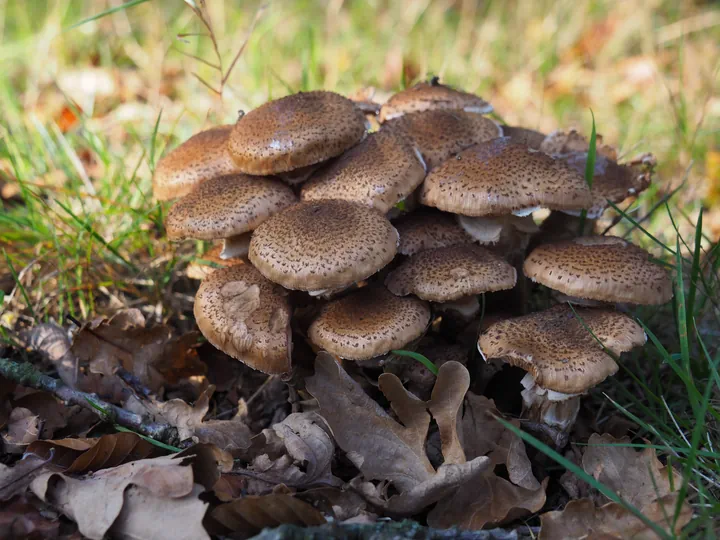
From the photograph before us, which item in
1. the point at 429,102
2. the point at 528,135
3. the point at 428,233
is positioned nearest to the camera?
the point at 428,233

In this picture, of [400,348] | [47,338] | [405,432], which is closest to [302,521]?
[405,432]

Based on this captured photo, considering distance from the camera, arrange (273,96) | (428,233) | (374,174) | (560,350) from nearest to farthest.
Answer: (560,350), (374,174), (428,233), (273,96)

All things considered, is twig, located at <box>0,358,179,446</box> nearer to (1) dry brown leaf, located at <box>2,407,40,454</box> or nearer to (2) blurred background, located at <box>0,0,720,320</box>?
(1) dry brown leaf, located at <box>2,407,40,454</box>

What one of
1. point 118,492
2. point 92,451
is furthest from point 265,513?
point 92,451

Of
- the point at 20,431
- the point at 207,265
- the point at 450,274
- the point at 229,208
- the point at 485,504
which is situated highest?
the point at 229,208

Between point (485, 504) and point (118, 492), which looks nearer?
point (118, 492)

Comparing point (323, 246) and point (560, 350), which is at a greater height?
point (323, 246)

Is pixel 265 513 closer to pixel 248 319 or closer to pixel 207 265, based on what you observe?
pixel 248 319
